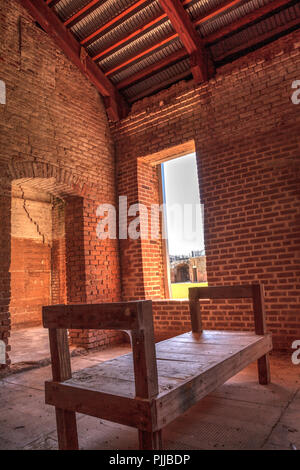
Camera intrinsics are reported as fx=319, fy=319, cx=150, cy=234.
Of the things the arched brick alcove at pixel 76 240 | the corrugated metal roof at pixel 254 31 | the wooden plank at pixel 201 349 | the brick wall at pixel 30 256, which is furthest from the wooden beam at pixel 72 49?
the wooden plank at pixel 201 349

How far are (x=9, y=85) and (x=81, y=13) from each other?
70.4 inches

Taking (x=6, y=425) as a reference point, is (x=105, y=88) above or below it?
above

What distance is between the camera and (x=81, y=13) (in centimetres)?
515

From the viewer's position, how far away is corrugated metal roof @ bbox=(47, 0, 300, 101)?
4.74 metres

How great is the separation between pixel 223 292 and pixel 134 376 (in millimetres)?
1752

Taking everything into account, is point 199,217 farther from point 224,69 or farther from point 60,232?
point 60,232

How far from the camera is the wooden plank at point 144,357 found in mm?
1648

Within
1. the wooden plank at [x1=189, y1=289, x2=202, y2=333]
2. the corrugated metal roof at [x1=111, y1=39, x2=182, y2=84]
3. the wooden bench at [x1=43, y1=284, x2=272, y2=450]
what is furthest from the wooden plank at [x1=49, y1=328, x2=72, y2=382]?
the corrugated metal roof at [x1=111, y1=39, x2=182, y2=84]

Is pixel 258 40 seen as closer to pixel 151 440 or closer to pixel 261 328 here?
pixel 261 328

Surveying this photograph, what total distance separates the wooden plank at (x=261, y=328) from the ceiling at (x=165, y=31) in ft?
12.1

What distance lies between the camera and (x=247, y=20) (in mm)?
4723

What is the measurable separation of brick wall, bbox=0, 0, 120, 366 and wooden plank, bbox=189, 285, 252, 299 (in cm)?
228

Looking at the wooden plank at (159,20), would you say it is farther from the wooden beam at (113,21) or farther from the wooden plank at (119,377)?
the wooden plank at (119,377)

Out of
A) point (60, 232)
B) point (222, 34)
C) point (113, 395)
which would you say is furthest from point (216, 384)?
point (60, 232)
